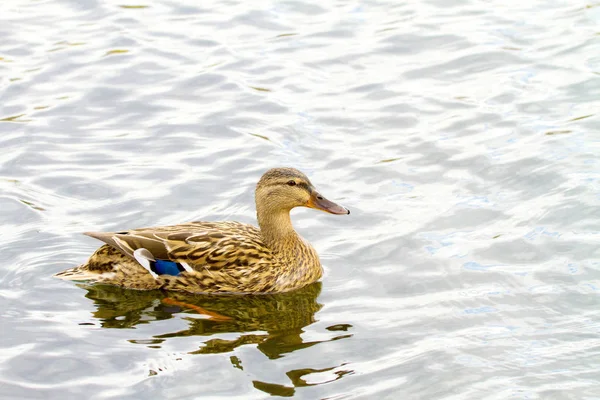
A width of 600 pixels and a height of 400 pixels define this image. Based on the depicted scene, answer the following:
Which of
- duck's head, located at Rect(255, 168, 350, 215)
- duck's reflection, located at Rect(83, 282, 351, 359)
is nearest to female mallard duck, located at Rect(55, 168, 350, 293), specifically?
duck's head, located at Rect(255, 168, 350, 215)

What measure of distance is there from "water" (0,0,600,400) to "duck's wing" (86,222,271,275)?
1.07 feet

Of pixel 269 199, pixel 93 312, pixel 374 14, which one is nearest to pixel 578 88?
pixel 374 14

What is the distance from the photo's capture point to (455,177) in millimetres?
11312

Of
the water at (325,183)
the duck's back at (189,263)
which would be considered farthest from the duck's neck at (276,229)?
the water at (325,183)

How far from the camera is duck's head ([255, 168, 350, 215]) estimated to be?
32.5 feet

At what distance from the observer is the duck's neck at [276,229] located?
10086mm

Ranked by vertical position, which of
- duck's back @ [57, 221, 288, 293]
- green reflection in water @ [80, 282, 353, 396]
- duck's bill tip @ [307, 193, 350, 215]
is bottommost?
green reflection in water @ [80, 282, 353, 396]

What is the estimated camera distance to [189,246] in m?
9.78

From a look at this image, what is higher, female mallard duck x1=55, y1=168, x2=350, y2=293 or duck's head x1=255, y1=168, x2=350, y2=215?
duck's head x1=255, y1=168, x2=350, y2=215

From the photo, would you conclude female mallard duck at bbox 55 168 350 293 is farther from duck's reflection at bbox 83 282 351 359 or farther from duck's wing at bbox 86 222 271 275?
duck's reflection at bbox 83 282 351 359

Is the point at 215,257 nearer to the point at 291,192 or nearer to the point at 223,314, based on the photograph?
the point at 223,314

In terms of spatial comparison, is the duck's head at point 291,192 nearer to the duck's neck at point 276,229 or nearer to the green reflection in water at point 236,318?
the duck's neck at point 276,229

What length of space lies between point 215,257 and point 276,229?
0.68m

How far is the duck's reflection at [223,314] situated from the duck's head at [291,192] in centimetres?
72
